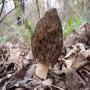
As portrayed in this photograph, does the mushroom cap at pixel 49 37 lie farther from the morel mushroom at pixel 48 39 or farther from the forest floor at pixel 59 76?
the forest floor at pixel 59 76

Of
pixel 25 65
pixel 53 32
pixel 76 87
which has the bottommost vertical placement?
pixel 76 87

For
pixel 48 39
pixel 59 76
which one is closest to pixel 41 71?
pixel 59 76

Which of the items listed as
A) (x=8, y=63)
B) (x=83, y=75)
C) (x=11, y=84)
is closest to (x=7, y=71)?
(x=8, y=63)

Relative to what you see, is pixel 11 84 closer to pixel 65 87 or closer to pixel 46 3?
pixel 65 87

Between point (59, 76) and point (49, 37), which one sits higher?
point (49, 37)

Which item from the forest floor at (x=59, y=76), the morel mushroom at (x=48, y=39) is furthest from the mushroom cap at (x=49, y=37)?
the forest floor at (x=59, y=76)

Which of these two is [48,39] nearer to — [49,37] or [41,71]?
[49,37]

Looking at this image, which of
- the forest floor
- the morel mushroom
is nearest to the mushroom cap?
the morel mushroom

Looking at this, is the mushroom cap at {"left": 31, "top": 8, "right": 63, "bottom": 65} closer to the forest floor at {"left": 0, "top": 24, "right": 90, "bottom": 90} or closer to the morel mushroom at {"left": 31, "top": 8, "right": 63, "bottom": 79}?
the morel mushroom at {"left": 31, "top": 8, "right": 63, "bottom": 79}
